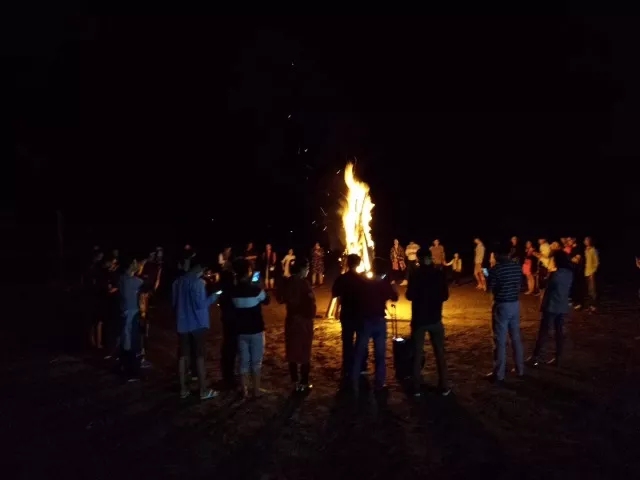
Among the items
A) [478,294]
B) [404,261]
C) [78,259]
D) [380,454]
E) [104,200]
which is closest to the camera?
[380,454]

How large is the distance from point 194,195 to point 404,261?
1824cm

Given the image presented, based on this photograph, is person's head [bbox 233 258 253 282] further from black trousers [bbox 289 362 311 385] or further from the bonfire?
the bonfire

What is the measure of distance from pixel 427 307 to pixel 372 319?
729mm

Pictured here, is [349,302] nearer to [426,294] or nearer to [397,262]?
[426,294]

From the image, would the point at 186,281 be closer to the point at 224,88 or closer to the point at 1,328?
the point at 1,328

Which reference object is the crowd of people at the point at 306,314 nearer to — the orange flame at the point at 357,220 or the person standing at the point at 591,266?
the orange flame at the point at 357,220

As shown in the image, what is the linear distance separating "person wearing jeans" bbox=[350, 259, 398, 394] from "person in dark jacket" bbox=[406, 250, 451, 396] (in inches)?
14.0

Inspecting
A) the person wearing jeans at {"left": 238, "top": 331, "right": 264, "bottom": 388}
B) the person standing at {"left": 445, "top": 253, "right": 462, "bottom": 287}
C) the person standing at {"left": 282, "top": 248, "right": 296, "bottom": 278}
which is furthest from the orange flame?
the person wearing jeans at {"left": 238, "top": 331, "right": 264, "bottom": 388}

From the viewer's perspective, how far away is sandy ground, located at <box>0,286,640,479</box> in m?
6.55

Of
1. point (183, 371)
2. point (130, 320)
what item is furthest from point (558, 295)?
point (130, 320)

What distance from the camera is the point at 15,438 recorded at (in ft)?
24.8

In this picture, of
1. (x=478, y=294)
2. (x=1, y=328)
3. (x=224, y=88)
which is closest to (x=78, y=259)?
(x=224, y=88)

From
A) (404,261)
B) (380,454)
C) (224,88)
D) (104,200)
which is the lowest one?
(380,454)

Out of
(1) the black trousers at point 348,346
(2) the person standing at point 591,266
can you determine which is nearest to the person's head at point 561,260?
(1) the black trousers at point 348,346
